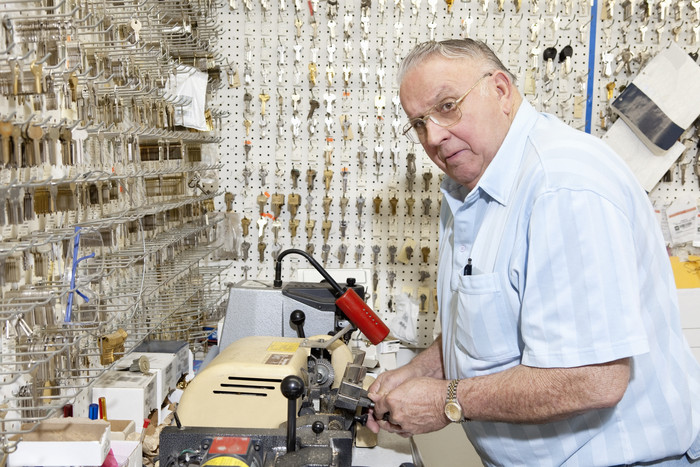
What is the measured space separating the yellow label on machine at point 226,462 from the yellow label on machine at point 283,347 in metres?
0.65

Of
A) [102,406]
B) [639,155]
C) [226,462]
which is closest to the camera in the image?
[226,462]

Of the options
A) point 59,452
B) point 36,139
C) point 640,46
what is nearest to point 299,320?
point 59,452

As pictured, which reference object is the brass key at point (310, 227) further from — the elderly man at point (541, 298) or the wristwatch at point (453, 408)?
the wristwatch at point (453, 408)

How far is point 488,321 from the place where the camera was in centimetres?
138

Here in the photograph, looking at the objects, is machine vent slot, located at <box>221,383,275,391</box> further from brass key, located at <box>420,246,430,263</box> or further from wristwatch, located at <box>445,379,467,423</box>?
brass key, located at <box>420,246,430,263</box>

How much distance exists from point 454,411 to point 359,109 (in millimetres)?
2007

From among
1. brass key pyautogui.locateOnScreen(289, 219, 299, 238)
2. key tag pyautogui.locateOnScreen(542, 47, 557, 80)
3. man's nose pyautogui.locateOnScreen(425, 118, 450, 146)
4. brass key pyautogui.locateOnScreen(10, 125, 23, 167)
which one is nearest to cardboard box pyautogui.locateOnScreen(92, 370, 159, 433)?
brass key pyautogui.locateOnScreen(10, 125, 23, 167)

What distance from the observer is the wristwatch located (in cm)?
133

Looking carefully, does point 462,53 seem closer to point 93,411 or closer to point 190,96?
point 93,411

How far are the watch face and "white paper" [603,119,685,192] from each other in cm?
224

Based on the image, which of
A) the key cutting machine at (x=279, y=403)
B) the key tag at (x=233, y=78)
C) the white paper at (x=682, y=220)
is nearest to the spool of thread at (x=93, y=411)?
the key cutting machine at (x=279, y=403)

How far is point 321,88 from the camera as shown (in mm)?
3047

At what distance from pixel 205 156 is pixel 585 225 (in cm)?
222

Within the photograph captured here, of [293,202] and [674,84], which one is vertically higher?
[674,84]
